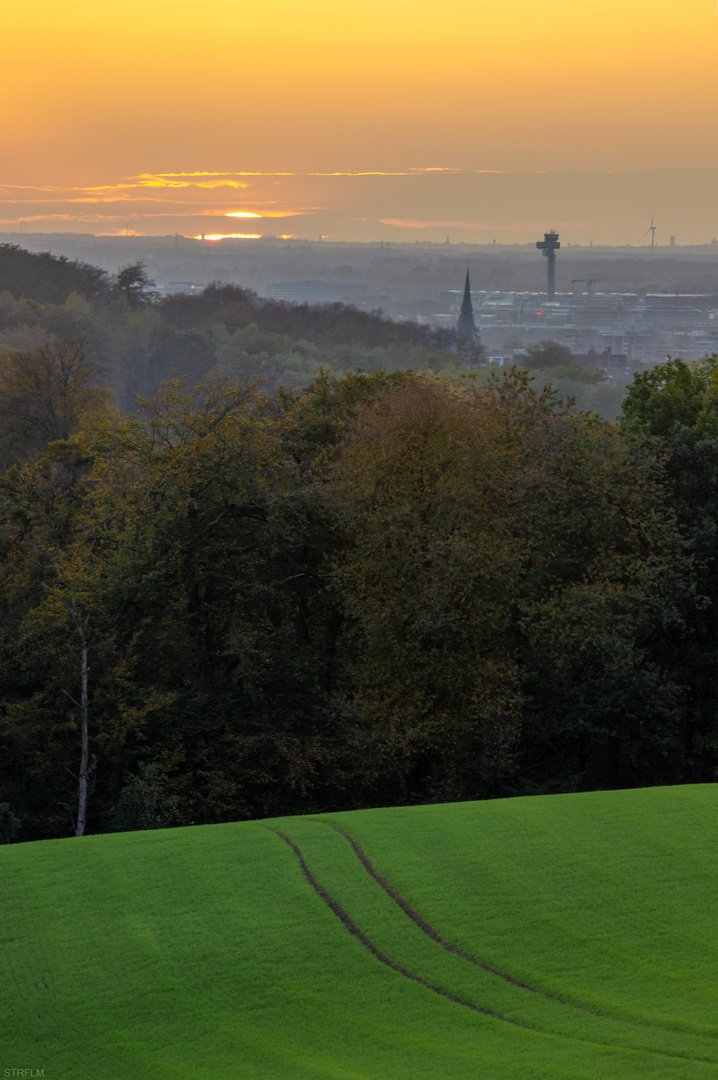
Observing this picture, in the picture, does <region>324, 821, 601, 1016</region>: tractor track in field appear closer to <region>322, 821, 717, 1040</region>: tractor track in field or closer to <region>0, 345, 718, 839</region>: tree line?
<region>322, 821, 717, 1040</region>: tractor track in field

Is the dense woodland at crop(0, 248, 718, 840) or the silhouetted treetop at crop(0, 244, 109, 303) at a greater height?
the silhouetted treetop at crop(0, 244, 109, 303)

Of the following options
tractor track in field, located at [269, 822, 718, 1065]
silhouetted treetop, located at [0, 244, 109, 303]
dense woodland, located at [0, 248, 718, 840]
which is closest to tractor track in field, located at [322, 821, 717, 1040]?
tractor track in field, located at [269, 822, 718, 1065]

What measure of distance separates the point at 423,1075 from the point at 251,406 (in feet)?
82.7

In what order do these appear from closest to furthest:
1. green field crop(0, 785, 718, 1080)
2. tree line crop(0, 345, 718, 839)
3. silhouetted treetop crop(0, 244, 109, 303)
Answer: green field crop(0, 785, 718, 1080), tree line crop(0, 345, 718, 839), silhouetted treetop crop(0, 244, 109, 303)

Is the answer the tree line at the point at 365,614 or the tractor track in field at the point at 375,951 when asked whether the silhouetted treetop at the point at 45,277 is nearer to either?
the tree line at the point at 365,614

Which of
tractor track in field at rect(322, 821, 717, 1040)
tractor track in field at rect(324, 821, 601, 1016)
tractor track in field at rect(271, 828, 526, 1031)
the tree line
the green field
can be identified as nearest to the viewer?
the green field

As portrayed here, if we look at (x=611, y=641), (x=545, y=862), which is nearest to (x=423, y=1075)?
(x=545, y=862)

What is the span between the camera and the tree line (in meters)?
27.0

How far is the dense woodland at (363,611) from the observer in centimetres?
2702

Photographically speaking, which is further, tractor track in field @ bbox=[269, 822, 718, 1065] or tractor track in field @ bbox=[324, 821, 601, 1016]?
tractor track in field @ bbox=[324, 821, 601, 1016]

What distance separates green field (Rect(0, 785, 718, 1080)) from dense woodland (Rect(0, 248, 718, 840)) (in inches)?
265

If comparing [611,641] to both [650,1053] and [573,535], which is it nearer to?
[573,535]

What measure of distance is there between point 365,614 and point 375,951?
1329 cm

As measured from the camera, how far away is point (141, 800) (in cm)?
2483
